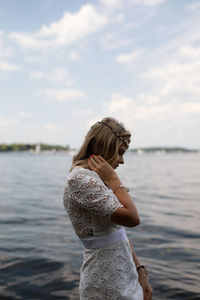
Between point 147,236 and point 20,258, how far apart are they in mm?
4481

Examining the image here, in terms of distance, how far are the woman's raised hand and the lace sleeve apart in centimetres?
4

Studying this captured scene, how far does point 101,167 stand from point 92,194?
23cm

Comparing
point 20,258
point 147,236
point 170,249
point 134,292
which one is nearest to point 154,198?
point 147,236

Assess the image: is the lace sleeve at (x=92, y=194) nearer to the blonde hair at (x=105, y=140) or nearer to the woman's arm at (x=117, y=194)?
the woman's arm at (x=117, y=194)

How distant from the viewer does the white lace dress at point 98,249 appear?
8.00 ft

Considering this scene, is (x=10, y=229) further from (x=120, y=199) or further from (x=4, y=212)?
(x=120, y=199)

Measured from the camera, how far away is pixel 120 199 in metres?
2.48

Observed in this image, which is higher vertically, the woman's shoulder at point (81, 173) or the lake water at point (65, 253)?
the woman's shoulder at point (81, 173)

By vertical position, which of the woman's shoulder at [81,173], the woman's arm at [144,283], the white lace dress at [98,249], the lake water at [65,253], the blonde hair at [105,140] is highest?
the blonde hair at [105,140]

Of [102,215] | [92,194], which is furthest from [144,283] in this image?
[92,194]

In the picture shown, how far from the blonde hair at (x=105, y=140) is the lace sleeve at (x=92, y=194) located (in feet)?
0.49

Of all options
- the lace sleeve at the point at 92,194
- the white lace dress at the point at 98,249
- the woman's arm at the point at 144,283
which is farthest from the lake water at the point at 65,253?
the lace sleeve at the point at 92,194

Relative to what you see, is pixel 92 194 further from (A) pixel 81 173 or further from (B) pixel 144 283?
(B) pixel 144 283

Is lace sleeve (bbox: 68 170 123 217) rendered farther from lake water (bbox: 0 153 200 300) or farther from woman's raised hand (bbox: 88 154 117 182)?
lake water (bbox: 0 153 200 300)
